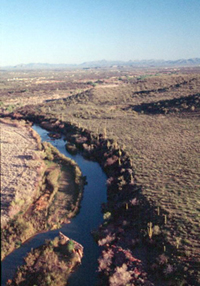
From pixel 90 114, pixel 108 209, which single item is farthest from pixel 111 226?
pixel 90 114

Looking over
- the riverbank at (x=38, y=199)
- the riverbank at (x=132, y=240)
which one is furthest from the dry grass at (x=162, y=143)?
the riverbank at (x=38, y=199)

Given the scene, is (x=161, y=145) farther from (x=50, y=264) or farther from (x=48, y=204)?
(x=50, y=264)

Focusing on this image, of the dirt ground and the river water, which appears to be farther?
the river water

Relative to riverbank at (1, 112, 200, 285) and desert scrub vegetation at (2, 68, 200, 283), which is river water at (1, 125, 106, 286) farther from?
desert scrub vegetation at (2, 68, 200, 283)

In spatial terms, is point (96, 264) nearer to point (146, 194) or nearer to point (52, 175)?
point (146, 194)

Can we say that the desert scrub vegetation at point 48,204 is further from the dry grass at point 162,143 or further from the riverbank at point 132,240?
the dry grass at point 162,143

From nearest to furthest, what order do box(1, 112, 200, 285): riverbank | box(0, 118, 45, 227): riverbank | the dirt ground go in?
box(0, 118, 45, 227): riverbank < the dirt ground < box(1, 112, 200, 285): riverbank

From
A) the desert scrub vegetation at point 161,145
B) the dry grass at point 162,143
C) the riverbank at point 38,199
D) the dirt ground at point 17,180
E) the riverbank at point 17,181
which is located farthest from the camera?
the dry grass at point 162,143

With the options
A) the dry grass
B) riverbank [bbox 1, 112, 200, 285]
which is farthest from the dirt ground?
the dry grass
